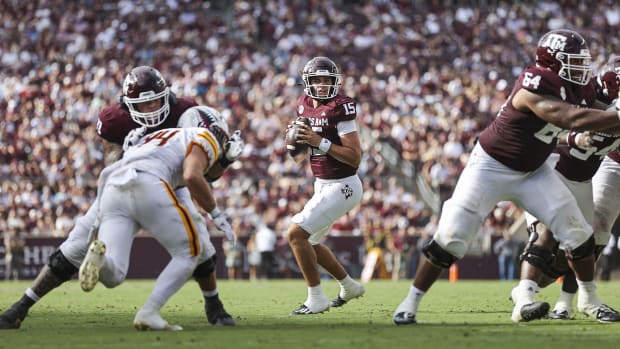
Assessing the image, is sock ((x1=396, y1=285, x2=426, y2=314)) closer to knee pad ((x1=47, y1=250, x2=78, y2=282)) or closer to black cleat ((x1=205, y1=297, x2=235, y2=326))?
black cleat ((x1=205, y1=297, x2=235, y2=326))

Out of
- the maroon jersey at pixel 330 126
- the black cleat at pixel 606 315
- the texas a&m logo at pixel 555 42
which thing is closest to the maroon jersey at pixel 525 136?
the texas a&m logo at pixel 555 42

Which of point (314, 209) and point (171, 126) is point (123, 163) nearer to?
point (171, 126)

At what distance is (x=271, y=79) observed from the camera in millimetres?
26156

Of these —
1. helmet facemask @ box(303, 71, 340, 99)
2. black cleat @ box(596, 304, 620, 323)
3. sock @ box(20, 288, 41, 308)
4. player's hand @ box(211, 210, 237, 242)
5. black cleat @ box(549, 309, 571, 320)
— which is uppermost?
helmet facemask @ box(303, 71, 340, 99)

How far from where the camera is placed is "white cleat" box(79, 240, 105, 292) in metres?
6.75

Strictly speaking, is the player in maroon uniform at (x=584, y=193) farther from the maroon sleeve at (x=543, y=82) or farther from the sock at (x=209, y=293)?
the sock at (x=209, y=293)

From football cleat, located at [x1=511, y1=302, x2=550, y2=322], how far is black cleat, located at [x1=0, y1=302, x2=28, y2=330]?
3548 millimetres

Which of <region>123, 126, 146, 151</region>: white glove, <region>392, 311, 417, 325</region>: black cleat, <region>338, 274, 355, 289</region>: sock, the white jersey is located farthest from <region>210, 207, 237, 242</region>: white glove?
<region>338, 274, 355, 289</region>: sock

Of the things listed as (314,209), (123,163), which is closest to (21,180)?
(314,209)

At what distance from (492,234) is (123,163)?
14838 millimetres

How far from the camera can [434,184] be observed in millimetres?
22609

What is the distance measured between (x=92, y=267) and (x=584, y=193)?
13.5 feet

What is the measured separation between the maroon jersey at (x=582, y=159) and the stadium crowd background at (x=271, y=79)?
1262 cm

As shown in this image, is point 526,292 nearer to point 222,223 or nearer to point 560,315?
point 560,315
